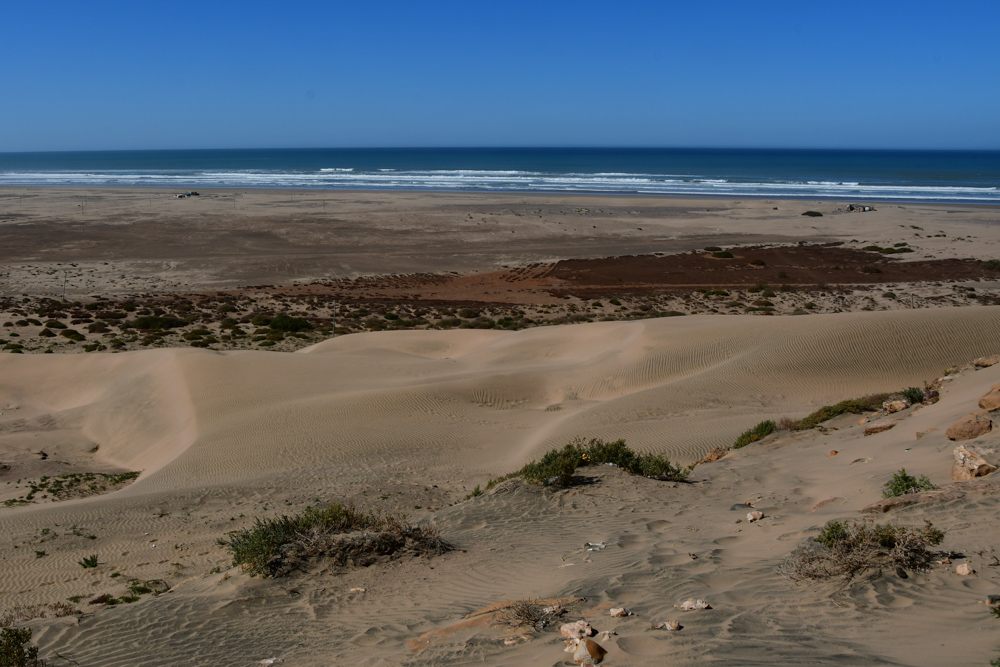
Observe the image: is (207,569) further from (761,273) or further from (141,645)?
(761,273)

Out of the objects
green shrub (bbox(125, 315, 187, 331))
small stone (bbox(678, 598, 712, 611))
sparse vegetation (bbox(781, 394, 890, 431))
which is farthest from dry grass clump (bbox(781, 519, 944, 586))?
green shrub (bbox(125, 315, 187, 331))

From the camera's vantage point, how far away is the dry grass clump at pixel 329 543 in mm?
7258

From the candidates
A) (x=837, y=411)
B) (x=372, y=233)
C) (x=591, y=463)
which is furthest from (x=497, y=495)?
(x=372, y=233)

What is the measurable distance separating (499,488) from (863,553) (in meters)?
5.12

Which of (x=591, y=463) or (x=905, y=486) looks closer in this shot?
(x=905, y=486)

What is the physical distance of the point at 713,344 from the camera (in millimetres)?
19656

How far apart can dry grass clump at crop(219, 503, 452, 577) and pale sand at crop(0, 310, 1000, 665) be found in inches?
8.7

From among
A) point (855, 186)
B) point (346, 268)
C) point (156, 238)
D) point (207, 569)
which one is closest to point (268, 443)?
point (207, 569)

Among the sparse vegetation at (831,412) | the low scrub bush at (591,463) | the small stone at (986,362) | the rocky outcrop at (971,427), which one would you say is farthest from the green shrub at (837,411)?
the rocky outcrop at (971,427)

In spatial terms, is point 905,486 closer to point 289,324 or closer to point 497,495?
point 497,495

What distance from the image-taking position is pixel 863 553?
5.84 m

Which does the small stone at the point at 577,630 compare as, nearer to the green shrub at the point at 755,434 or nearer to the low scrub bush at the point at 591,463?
the low scrub bush at the point at 591,463

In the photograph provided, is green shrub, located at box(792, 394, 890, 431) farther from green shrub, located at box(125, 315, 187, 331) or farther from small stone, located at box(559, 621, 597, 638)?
green shrub, located at box(125, 315, 187, 331)

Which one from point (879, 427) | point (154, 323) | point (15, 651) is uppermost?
point (15, 651)
